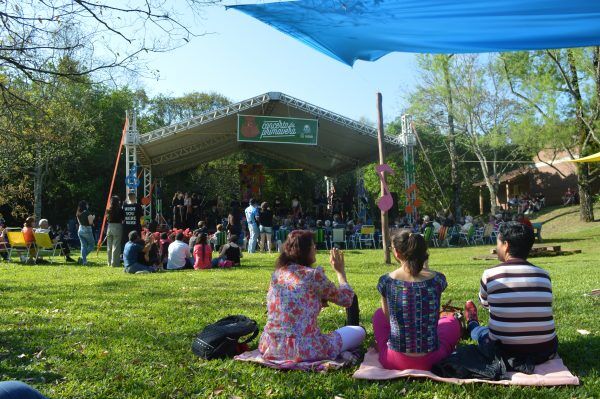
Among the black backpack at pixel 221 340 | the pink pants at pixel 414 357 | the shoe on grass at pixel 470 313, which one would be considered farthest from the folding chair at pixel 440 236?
the black backpack at pixel 221 340

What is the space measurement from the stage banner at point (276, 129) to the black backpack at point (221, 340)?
45.0 ft

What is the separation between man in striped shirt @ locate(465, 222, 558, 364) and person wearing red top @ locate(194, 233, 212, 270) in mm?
7648

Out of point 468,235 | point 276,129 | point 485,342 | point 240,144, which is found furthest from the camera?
point 240,144

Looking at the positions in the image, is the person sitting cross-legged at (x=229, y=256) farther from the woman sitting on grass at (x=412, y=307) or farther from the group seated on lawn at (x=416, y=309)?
the woman sitting on grass at (x=412, y=307)

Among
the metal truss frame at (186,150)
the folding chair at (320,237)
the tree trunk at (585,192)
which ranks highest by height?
the metal truss frame at (186,150)

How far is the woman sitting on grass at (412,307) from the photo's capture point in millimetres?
3139

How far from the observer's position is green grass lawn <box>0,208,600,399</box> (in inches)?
120

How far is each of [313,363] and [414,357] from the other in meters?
0.62

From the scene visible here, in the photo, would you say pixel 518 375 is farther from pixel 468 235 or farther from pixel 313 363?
pixel 468 235

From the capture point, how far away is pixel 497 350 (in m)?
3.19

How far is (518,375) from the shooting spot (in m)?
3.07

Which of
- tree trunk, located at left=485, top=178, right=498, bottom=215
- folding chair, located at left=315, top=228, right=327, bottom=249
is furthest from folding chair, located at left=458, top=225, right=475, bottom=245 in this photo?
tree trunk, located at left=485, top=178, right=498, bottom=215

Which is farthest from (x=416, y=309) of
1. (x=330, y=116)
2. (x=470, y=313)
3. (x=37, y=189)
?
(x=37, y=189)

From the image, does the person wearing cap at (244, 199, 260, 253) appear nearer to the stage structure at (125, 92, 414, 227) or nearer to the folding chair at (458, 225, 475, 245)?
the stage structure at (125, 92, 414, 227)
